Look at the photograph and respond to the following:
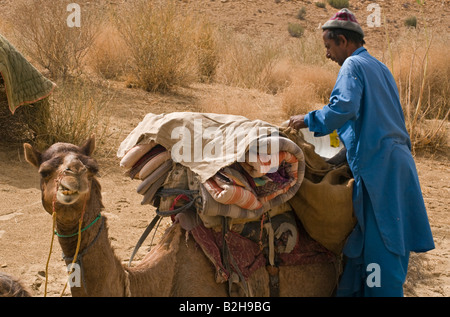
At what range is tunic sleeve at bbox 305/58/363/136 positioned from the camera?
3.40 meters

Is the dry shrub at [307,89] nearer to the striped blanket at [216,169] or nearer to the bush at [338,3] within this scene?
the striped blanket at [216,169]

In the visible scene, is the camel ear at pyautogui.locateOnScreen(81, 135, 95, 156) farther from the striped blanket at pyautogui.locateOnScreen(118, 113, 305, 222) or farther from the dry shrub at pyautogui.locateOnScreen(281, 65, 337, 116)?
the dry shrub at pyautogui.locateOnScreen(281, 65, 337, 116)

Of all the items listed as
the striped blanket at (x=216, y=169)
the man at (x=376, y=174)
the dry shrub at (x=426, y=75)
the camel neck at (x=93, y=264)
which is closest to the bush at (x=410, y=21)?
the dry shrub at (x=426, y=75)

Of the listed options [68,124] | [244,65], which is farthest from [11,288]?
[244,65]

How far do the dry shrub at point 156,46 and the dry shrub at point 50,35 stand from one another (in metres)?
0.94

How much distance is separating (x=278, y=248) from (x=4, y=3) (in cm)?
2056

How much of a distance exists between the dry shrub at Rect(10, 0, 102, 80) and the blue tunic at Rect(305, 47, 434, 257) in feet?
26.2

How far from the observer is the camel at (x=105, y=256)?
2.74 metres

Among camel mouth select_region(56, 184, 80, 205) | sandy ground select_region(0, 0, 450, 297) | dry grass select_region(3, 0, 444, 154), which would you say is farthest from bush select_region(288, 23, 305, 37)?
camel mouth select_region(56, 184, 80, 205)

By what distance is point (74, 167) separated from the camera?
2723mm

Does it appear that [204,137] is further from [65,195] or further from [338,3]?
[338,3]

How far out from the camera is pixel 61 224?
2832mm

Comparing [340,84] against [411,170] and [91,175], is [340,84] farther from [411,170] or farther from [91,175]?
[91,175]

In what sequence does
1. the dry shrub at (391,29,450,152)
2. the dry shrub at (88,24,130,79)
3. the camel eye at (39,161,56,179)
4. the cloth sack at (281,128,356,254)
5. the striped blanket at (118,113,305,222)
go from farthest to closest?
the dry shrub at (88,24,130,79)
the dry shrub at (391,29,450,152)
the cloth sack at (281,128,356,254)
the striped blanket at (118,113,305,222)
the camel eye at (39,161,56,179)
